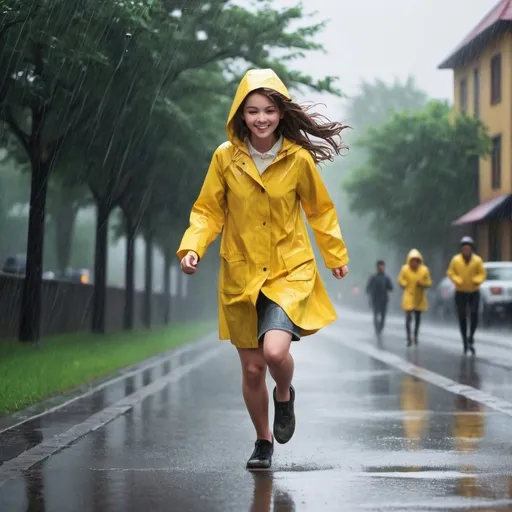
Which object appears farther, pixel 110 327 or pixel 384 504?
pixel 110 327

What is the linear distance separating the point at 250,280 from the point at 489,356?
12562 millimetres

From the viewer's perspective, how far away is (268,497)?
6.04m

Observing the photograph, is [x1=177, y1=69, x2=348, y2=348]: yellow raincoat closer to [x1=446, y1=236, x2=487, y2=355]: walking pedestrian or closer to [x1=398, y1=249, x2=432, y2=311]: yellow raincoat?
[x1=446, y1=236, x2=487, y2=355]: walking pedestrian

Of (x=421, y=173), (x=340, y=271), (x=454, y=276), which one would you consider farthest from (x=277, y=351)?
(x=421, y=173)

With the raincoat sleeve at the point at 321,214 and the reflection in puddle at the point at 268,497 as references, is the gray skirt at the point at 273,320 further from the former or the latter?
the reflection in puddle at the point at 268,497

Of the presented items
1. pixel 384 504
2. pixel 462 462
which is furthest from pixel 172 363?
pixel 384 504

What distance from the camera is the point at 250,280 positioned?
6.80 meters

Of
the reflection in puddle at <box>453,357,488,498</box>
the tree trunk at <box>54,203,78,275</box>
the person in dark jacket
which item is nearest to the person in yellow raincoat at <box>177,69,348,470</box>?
the reflection in puddle at <box>453,357,488,498</box>

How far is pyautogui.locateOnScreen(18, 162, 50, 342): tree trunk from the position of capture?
21.1 m

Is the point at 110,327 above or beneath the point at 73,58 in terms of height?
beneath

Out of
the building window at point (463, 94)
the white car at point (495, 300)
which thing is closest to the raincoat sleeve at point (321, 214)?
the white car at point (495, 300)

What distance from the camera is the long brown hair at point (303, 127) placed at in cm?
687

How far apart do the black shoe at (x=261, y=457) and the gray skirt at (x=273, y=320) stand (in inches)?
25.2

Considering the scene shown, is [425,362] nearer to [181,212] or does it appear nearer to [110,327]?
[181,212]
